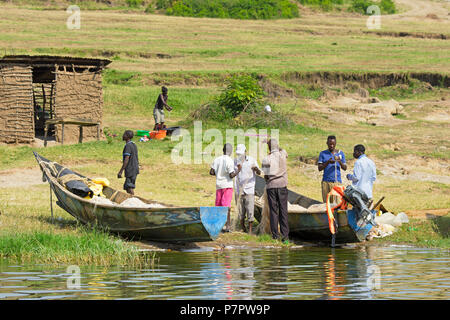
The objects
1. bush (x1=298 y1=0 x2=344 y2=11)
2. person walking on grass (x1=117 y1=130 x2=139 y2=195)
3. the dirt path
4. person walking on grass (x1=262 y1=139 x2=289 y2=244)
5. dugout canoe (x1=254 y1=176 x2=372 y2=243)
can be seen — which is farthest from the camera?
bush (x1=298 y1=0 x2=344 y2=11)

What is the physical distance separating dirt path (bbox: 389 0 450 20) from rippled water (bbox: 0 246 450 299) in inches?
2341

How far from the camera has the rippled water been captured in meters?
8.48

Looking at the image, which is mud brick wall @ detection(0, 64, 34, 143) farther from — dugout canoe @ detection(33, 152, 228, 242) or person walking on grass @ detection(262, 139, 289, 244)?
person walking on grass @ detection(262, 139, 289, 244)

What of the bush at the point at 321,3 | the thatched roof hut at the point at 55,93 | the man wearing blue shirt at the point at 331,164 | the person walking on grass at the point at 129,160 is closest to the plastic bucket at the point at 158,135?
the thatched roof hut at the point at 55,93

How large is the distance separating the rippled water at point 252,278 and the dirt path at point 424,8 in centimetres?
5945

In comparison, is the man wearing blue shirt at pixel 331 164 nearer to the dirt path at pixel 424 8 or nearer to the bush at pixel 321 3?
the dirt path at pixel 424 8

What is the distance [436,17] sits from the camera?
6731 centimetres

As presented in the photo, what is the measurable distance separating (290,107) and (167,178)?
1158cm

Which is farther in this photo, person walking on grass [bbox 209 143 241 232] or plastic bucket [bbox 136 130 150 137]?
plastic bucket [bbox 136 130 150 137]

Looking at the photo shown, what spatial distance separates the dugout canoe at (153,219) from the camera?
1138 centimetres

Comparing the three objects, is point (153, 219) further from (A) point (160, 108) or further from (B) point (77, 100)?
(B) point (77, 100)

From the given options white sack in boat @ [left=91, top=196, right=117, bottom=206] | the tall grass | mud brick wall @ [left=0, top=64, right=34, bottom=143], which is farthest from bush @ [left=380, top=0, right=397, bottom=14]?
the tall grass

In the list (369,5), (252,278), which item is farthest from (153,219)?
(369,5)

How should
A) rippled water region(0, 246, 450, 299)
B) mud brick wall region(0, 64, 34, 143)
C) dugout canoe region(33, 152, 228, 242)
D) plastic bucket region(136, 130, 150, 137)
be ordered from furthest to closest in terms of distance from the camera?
plastic bucket region(136, 130, 150, 137) < mud brick wall region(0, 64, 34, 143) < dugout canoe region(33, 152, 228, 242) < rippled water region(0, 246, 450, 299)
